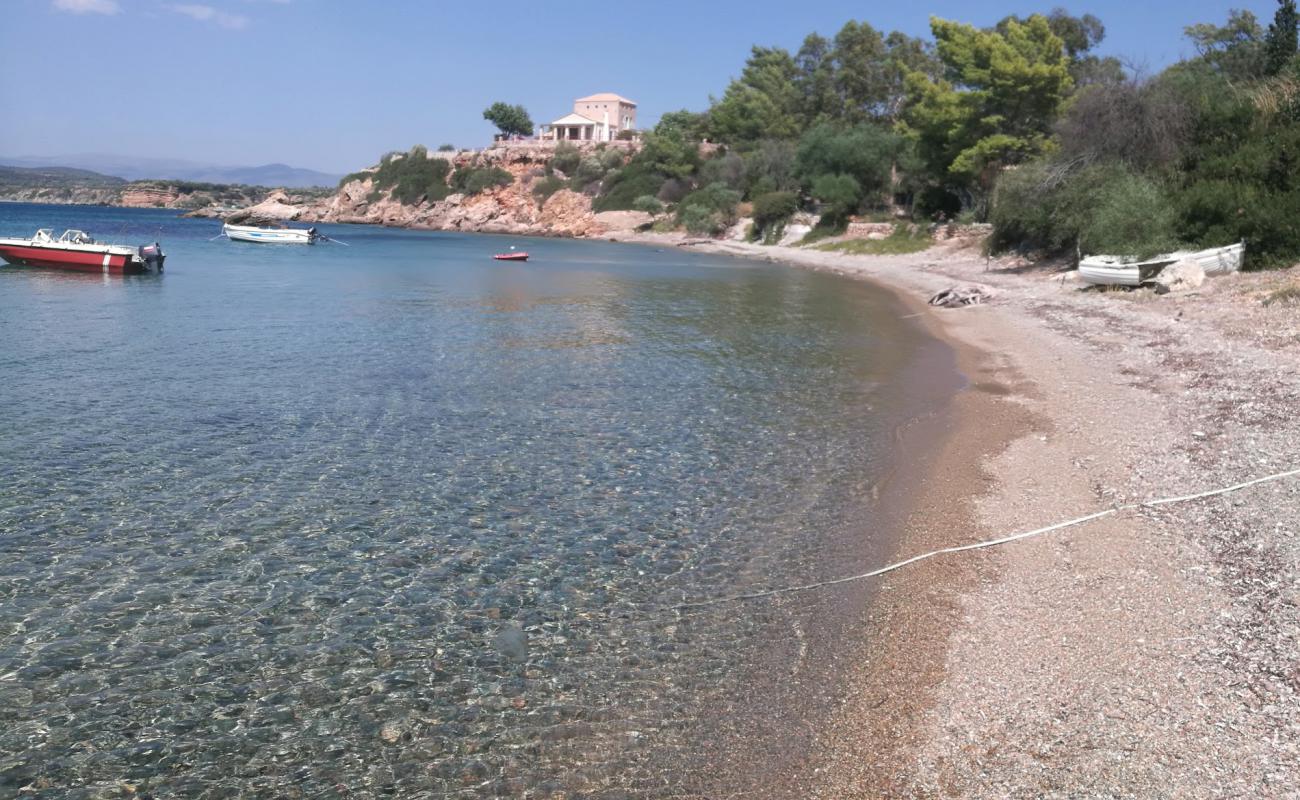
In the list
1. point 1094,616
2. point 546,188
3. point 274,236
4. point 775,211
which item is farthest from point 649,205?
point 1094,616

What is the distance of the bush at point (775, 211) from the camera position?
6819cm

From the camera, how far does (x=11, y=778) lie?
4805mm

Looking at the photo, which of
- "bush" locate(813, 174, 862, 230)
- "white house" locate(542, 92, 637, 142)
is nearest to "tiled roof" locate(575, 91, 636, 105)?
"white house" locate(542, 92, 637, 142)

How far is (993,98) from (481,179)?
7554cm

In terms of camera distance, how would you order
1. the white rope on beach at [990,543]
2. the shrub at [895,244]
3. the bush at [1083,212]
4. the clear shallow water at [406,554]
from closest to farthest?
1. the clear shallow water at [406,554]
2. the white rope on beach at [990,543]
3. the bush at [1083,212]
4. the shrub at [895,244]

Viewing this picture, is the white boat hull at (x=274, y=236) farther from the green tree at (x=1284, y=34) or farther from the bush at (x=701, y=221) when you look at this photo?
the green tree at (x=1284, y=34)

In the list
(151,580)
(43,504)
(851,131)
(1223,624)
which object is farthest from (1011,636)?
(851,131)

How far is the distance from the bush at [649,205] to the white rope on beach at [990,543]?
84029 mm

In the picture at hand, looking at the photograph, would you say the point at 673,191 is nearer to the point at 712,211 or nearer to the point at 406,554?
the point at 712,211

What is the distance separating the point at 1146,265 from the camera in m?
24.2

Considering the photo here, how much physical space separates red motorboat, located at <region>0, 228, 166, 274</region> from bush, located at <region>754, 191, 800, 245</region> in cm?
4446

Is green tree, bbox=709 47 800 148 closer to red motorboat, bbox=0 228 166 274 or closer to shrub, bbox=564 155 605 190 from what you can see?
shrub, bbox=564 155 605 190

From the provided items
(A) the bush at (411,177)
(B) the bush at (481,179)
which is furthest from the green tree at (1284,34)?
(A) the bush at (411,177)

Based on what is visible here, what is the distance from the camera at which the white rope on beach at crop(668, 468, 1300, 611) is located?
23.7 ft
